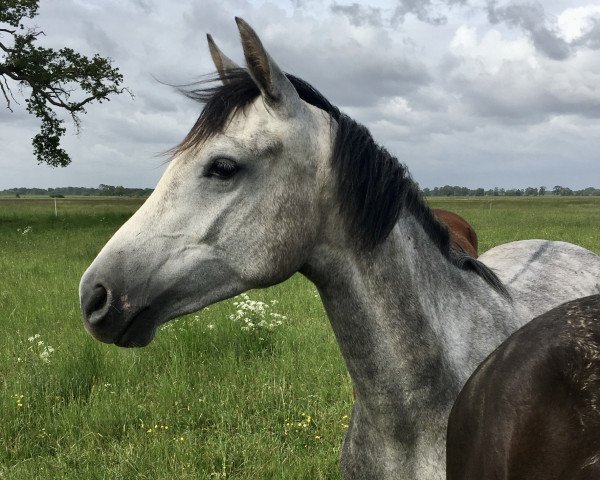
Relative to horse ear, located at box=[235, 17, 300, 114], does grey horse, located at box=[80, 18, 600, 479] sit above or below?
below

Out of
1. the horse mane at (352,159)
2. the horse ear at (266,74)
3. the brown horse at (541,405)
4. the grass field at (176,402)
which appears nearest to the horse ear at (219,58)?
the horse mane at (352,159)

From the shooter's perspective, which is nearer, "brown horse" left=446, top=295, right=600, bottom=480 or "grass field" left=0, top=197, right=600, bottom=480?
"brown horse" left=446, top=295, right=600, bottom=480

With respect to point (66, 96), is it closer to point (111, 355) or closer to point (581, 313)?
point (111, 355)

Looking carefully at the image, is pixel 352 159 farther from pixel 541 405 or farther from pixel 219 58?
pixel 541 405

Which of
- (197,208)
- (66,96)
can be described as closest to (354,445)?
(197,208)

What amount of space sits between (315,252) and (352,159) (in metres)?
0.40

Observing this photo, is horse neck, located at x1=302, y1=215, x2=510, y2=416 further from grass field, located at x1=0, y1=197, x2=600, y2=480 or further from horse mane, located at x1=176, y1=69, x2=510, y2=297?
grass field, located at x1=0, y1=197, x2=600, y2=480

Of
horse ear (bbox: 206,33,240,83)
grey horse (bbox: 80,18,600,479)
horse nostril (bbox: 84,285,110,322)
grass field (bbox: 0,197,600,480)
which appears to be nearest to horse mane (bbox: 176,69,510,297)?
grey horse (bbox: 80,18,600,479)

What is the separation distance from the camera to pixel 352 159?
220cm

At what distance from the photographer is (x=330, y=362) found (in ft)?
17.5

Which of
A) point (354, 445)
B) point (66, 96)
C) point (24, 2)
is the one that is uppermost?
point (24, 2)

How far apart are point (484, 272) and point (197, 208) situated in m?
1.52

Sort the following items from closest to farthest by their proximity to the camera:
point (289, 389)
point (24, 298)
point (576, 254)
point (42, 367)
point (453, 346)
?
1. point (453, 346)
2. point (576, 254)
3. point (289, 389)
4. point (42, 367)
5. point (24, 298)

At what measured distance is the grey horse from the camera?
6.69ft
